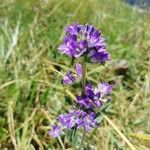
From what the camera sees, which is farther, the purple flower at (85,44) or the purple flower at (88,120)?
the purple flower at (88,120)

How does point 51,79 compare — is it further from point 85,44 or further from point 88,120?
point 85,44

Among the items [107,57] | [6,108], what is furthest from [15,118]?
[107,57]

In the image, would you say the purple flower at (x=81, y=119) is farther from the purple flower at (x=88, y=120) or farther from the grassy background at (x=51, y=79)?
the grassy background at (x=51, y=79)

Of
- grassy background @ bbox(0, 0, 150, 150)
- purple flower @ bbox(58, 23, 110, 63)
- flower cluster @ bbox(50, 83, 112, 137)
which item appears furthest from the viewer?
grassy background @ bbox(0, 0, 150, 150)

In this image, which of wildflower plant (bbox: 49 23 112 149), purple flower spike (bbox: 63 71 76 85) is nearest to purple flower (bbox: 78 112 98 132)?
wildflower plant (bbox: 49 23 112 149)

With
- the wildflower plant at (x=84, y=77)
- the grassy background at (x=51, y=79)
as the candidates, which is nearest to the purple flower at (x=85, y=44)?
the wildflower plant at (x=84, y=77)

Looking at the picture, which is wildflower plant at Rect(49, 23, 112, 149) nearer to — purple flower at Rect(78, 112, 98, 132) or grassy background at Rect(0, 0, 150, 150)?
purple flower at Rect(78, 112, 98, 132)
